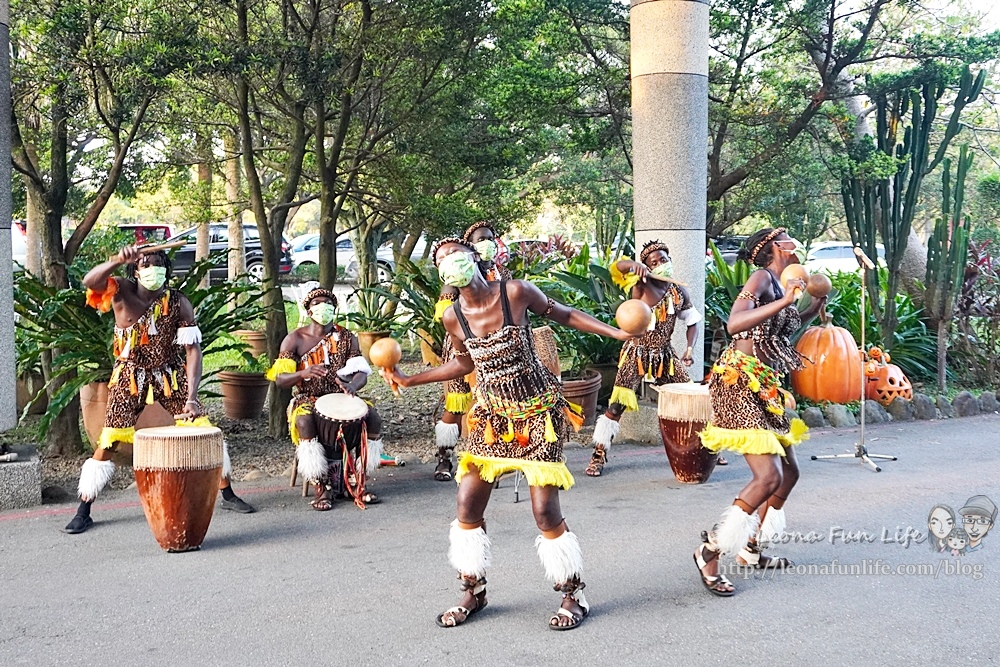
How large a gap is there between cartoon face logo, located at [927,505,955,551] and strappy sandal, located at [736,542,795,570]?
106 centimetres

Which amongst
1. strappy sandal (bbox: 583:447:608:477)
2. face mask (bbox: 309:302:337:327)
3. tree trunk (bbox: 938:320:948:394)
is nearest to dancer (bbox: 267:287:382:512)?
face mask (bbox: 309:302:337:327)

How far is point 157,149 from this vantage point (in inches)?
489

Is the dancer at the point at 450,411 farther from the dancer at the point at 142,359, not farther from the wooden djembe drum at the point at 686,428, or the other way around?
the dancer at the point at 142,359

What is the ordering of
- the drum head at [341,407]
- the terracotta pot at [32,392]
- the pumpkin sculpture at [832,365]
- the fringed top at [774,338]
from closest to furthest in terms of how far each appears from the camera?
the fringed top at [774,338] → the drum head at [341,407] → the pumpkin sculpture at [832,365] → the terracotta pot at [32,392]

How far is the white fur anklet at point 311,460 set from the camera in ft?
21.8

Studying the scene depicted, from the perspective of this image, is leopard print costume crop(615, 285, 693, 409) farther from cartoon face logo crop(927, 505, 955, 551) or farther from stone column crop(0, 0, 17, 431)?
stone column crop(0, 0, 17, 431)

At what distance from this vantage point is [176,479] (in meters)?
5.59

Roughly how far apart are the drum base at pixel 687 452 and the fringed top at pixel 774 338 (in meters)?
1.83

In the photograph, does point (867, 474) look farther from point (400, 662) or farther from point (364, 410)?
point (400, 662)

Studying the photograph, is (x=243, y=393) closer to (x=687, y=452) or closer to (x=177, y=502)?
(x=177, y=502)

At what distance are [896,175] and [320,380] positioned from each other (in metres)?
7.89

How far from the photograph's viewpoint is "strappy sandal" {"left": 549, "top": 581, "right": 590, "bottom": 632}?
448cm

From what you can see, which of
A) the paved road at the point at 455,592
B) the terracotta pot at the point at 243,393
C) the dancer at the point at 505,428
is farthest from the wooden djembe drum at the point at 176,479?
the terracotta pot at the point at 243,393

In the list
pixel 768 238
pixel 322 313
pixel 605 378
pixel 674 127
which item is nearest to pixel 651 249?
pixel 674 127
